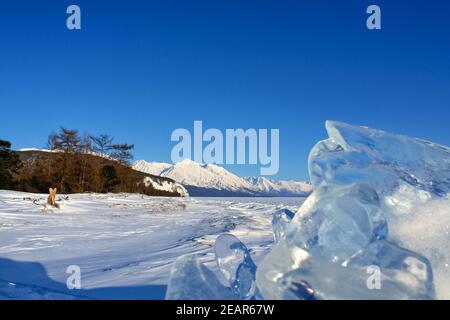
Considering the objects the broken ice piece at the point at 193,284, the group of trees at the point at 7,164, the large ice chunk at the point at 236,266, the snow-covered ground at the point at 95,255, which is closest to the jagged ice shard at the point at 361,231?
the broken ice piece at the point at 193,284

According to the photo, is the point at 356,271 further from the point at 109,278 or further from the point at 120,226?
the point at 120,226

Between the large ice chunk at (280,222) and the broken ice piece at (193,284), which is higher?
the large ice chunk at (280,222)

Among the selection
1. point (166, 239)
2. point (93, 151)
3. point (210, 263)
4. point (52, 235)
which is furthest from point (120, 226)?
point (93, 151)

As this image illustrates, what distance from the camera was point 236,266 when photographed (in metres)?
2.77

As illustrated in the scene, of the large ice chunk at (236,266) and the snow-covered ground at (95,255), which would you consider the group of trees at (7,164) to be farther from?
the large ice chunk at (236,266)

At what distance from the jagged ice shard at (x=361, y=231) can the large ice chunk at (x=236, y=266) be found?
1.70 ft

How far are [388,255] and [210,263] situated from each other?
8.84 feet

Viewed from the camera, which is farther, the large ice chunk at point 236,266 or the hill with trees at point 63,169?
the hill with trees at point 63,169

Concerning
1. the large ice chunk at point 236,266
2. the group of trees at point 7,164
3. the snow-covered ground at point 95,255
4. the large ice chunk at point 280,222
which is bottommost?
the snow-covered ground at point 95,255

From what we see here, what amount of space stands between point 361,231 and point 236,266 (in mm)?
1052

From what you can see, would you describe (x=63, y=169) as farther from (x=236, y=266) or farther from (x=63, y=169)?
(x=236, y=266)

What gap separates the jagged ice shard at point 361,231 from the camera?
1949 millimetres

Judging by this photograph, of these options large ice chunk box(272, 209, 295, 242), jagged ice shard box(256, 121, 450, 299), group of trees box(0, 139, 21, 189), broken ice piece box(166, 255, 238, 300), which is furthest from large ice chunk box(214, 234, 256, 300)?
group of trees box(0, 139, 21, 189)
